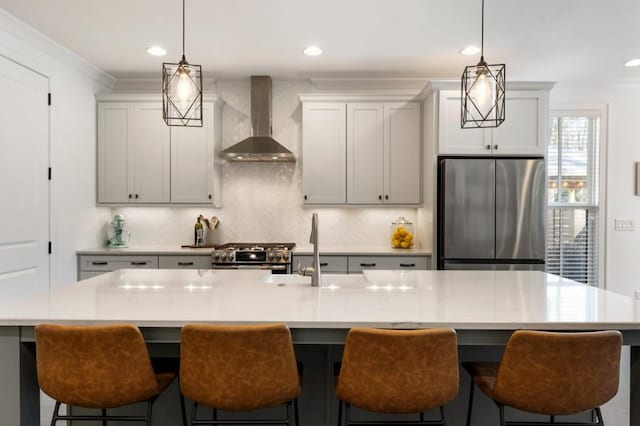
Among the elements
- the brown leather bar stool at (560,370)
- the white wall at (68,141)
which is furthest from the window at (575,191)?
the white wall at (68,141)

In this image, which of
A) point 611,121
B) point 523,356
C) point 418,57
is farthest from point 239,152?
point 611,121

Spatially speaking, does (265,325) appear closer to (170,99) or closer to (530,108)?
(170,99)

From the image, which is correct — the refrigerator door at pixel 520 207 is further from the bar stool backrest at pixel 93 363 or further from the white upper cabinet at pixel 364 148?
the bar stool backrest at pixel 93 363

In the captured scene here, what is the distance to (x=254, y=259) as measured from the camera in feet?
13.5

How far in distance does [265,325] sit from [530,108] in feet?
11.3

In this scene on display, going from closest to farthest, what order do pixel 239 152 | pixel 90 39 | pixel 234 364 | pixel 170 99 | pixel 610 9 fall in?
1. pixel 234 364
2. pixel 170 99
3. pixel 610 9
4. pixel 90 39
5. pixel 239 152

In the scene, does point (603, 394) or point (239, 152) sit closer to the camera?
point (603, 394)

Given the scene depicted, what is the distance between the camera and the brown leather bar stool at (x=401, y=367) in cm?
152

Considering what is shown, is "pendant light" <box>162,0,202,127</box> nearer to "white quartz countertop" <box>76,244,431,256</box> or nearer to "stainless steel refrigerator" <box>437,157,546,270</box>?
"white quartz countertop" <box>76,244,431,256</box>

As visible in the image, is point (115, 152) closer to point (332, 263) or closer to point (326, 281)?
point (332, 263)

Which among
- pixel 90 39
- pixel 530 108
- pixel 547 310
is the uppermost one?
pixel 90 39

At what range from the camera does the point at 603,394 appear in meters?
1.59

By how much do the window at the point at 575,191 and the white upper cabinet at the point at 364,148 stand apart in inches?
64.4

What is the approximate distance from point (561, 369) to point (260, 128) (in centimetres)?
359
